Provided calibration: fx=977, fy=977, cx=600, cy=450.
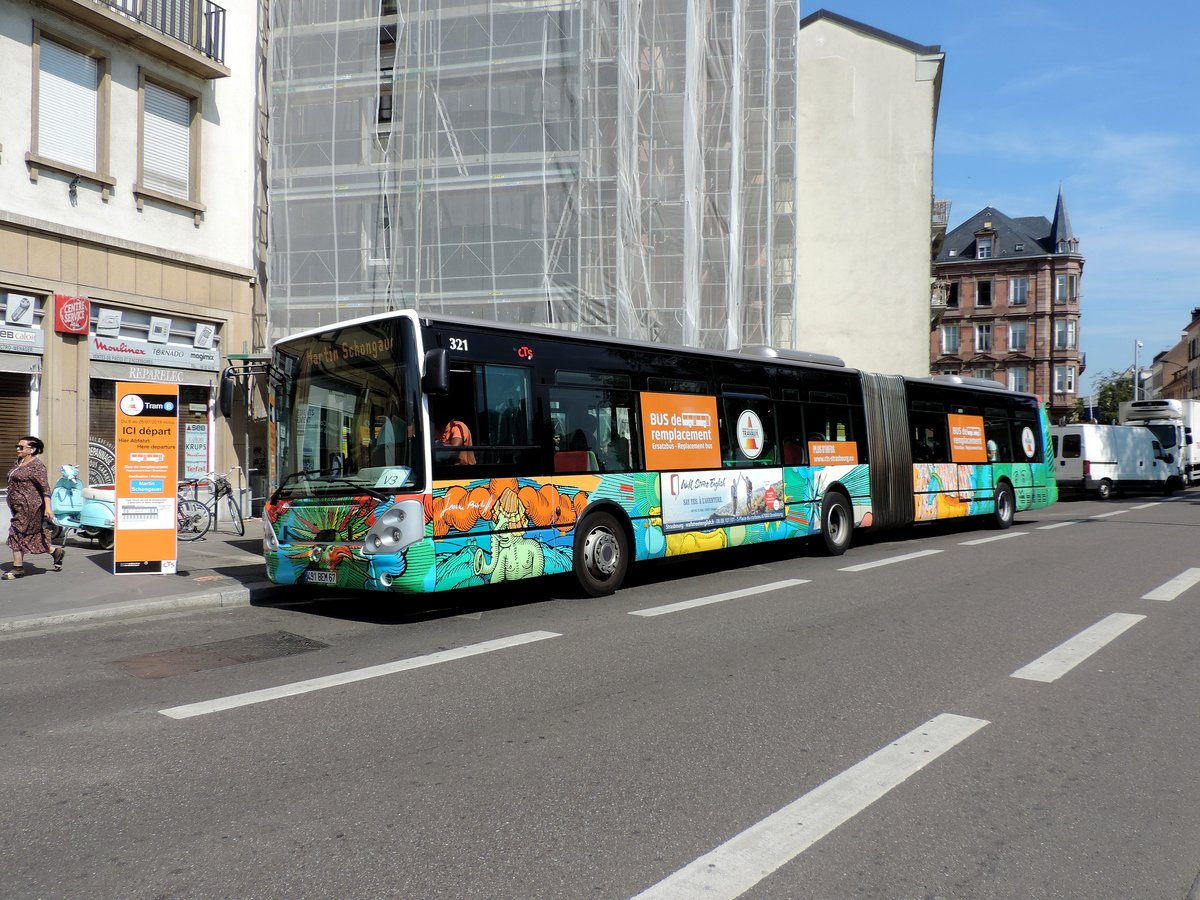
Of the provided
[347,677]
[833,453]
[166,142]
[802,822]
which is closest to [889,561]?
[833,453]

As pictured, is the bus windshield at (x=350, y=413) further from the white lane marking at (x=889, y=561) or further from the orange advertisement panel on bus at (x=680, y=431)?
the white lane marking at (x=889, y=561)

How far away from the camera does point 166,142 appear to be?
16641 mm

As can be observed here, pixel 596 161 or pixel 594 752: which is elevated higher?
pixel 596 161

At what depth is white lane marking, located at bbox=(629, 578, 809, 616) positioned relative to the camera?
887 centimetres

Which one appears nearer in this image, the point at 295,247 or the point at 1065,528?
the point at 1065,528

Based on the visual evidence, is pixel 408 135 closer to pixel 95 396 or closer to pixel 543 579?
pixel 95 396

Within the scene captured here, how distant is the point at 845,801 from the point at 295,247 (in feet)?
Result: 63.0

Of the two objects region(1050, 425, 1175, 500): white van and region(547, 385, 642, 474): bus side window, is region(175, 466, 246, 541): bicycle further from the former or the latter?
region(1050, 425, 1175, 500): white van

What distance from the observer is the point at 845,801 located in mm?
4008

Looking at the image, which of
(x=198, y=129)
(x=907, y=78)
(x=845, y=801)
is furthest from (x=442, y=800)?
(x=907, y=78)

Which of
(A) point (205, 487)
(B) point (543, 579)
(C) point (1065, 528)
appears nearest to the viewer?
Result: (B) point (543, 579)

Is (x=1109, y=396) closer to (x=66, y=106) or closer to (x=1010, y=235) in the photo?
(x=1010, y=235)

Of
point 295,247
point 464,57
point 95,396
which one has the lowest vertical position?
point 95,396

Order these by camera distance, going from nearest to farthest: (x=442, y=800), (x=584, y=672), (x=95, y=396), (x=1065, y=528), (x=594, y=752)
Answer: (x=442, y=800)
(x=594, y=752)
(x=584, y=672)
(x=95, y=396)
(x=1065, y=528)
